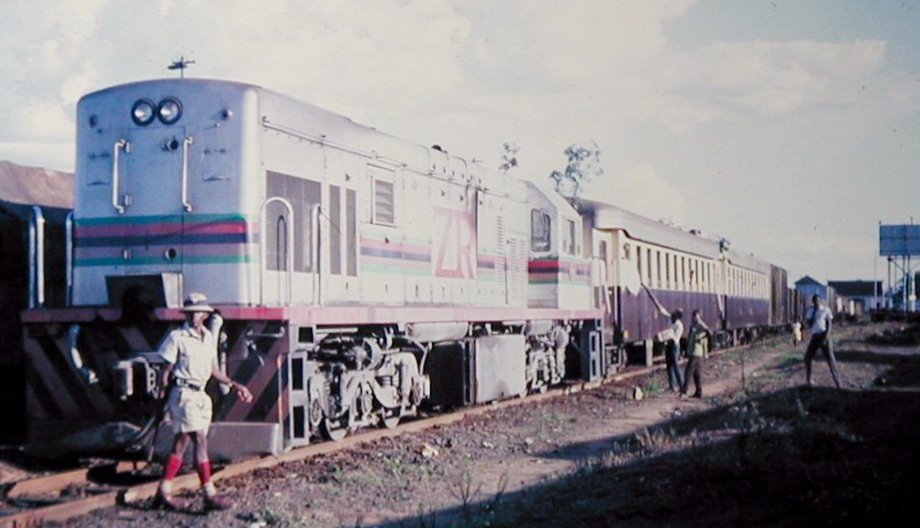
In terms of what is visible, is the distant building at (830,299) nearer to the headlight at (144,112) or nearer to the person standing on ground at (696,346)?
the person standing on ground at (696,346)

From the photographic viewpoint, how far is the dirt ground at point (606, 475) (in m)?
6.59

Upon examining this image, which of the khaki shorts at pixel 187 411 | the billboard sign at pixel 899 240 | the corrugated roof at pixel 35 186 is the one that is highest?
the billboard sign at pixel 899 240

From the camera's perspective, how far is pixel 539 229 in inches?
655

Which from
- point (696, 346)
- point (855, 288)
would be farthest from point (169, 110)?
point (855, 288)

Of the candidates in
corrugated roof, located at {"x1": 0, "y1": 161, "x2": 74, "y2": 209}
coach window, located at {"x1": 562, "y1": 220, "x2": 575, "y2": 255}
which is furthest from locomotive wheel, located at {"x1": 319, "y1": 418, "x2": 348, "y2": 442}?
coach window, located at {"x1": 562, "y1": 220, "x2": 575, "y2": 255}

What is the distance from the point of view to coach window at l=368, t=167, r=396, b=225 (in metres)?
11.3

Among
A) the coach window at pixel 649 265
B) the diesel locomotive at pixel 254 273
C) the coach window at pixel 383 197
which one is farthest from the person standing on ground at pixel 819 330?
the coach window at pixel 383 197

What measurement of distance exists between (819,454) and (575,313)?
8749mm

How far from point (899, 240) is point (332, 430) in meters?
63.9

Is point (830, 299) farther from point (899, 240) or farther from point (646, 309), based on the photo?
point (646, 309)

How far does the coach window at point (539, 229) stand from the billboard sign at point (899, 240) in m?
56.0

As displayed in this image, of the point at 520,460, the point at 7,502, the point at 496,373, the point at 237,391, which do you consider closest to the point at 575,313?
the point at 496,373

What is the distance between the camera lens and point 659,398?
54.0 ft

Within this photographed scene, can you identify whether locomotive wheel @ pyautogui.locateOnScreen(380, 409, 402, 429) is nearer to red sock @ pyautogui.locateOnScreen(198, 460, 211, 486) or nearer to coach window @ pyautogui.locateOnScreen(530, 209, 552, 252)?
red sock @ pyautogui.locateOnScreen(198, 460, 211, 486)
